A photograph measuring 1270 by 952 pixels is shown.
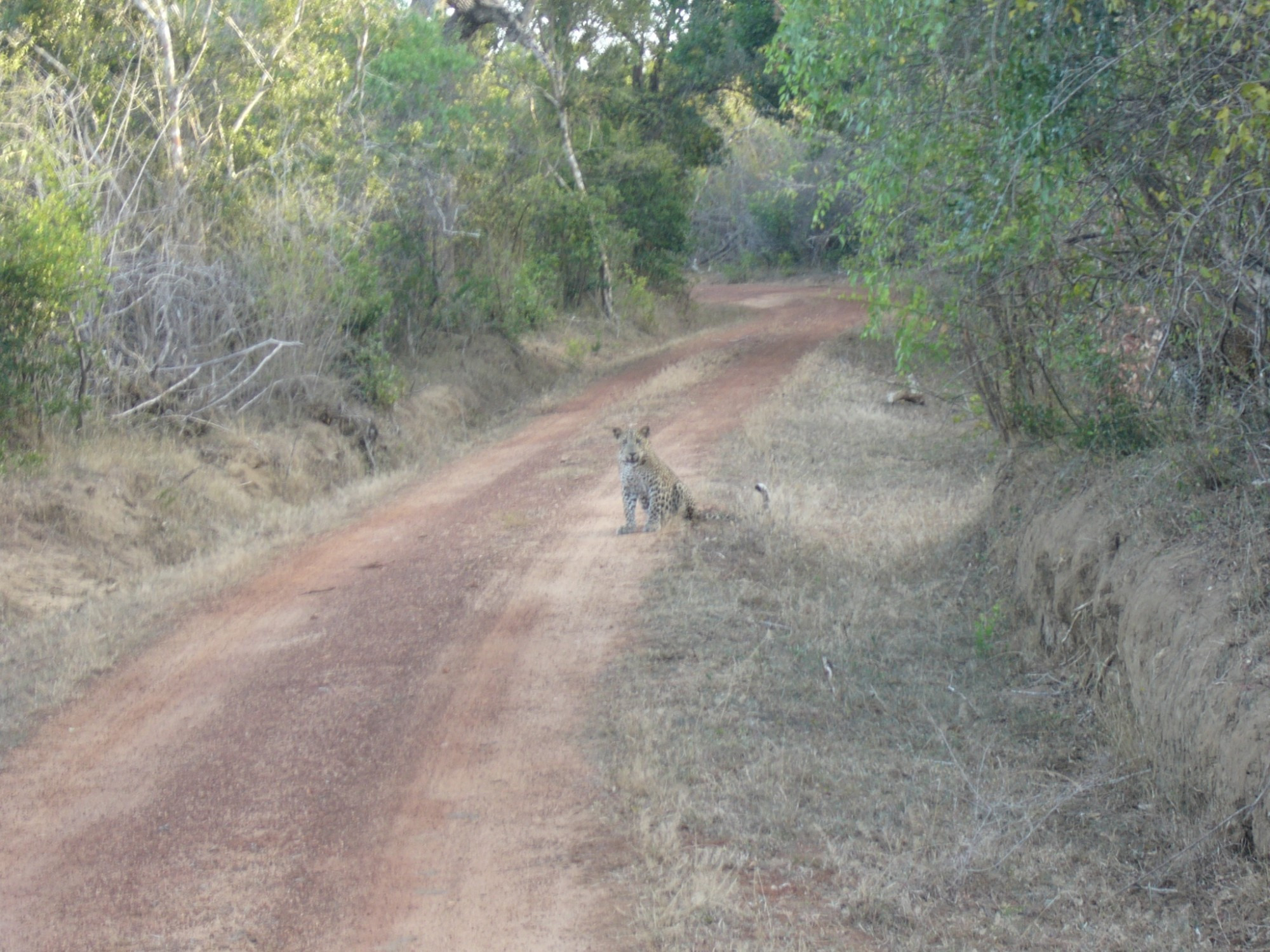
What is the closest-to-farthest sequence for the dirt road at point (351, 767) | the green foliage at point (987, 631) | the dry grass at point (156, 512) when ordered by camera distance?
1. the dirt road at point (351, 767)
2. the green foliage at point (987, 631)
3. the dry grass at point (156, 512)

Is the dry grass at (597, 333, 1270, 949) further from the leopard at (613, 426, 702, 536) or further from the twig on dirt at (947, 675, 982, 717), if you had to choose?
the leopard at (613, 426, 702, 536)

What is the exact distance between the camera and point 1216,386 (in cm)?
621

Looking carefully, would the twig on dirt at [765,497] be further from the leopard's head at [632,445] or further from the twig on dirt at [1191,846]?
the twig on dirt at [1191,846]

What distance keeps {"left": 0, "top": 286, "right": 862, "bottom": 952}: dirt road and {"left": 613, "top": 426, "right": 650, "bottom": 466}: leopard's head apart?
715 mm

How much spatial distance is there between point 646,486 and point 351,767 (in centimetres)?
451

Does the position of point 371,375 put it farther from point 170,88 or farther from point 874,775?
point 874,775

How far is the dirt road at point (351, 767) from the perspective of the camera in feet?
16.3

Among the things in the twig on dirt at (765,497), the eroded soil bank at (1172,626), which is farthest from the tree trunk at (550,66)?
the eroded soil bank at (1172,626)

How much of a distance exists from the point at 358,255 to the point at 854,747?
13.2 m

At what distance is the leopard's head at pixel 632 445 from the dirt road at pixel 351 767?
71 cm

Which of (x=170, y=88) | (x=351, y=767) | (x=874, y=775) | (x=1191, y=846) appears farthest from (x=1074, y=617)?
(x=170, y=88)

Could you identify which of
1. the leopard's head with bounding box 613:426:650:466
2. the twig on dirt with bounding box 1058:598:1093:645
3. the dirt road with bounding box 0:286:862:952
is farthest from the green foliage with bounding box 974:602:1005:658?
the leopard's head with bounding box 613:426:650:466

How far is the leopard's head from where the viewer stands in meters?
10.1

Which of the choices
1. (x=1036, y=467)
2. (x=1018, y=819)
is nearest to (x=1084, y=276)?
(x=1036, y=467)
